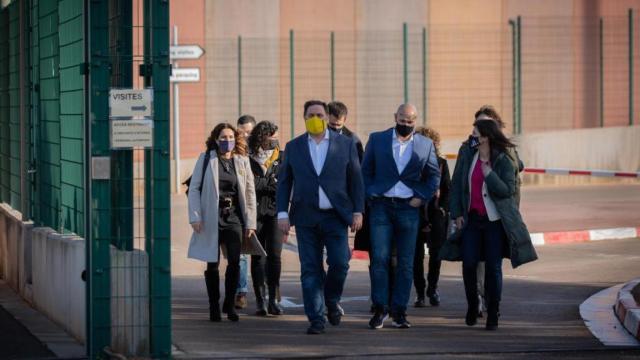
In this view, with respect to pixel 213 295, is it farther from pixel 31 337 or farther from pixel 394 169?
pixel 394 169


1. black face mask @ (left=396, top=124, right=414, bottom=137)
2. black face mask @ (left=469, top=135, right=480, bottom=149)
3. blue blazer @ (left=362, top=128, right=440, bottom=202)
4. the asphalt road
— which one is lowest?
the asphalt road

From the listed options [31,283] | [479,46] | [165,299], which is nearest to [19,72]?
[31,283]

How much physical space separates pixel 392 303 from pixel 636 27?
2176 cm

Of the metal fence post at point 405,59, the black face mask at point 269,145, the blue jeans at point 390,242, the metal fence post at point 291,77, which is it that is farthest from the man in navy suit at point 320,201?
the metal fence post at point 405,59

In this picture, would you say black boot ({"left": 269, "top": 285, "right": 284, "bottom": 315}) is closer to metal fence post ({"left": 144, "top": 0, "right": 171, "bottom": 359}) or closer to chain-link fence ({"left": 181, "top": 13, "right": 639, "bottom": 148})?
metal fence post ({"left": 144, "top": 0, "right": 171, "bottom": 359})

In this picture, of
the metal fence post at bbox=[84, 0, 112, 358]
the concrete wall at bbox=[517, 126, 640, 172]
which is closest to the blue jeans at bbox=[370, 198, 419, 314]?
the metal fence post at bbox=[84, 0, 112, 358]

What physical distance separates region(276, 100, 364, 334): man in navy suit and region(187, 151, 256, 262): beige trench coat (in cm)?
67

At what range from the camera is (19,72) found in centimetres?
1542

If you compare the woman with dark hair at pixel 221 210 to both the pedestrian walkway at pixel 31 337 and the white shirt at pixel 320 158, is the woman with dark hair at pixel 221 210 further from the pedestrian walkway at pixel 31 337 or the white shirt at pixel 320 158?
the pedestrian walkway at pixel 31 337

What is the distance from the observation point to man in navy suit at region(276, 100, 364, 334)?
38.7 ft

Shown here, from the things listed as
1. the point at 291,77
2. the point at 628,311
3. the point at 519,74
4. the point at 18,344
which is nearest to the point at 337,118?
the point at 628,311

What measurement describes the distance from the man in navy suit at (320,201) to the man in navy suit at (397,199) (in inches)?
10.8

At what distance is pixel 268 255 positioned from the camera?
1316cm

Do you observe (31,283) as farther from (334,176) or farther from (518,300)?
(518,300)
